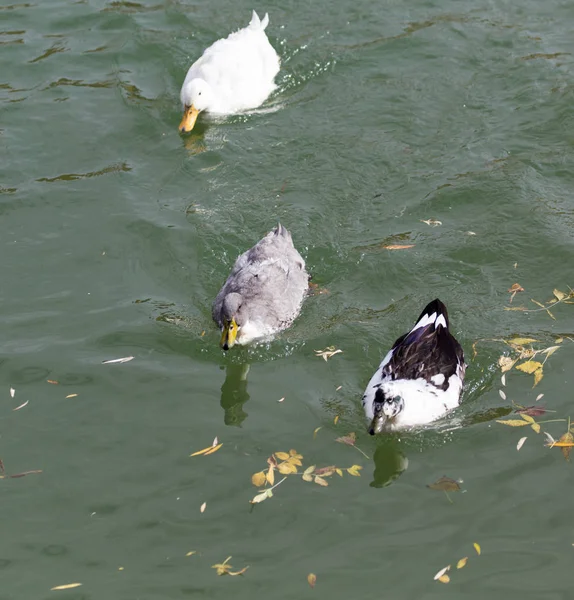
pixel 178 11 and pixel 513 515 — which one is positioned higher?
pixel 178 11

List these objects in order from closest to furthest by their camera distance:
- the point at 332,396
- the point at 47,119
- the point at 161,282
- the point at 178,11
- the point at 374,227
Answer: the point at 332,396
the point at 161,282
the point at 374,227
the point at 47,119
the point at 178,11

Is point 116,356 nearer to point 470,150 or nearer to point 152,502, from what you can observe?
point 152,502

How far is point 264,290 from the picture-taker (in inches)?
369

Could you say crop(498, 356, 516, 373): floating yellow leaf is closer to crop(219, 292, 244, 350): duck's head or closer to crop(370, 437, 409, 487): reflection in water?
crop(370, 437, 409, 487): reflection in water

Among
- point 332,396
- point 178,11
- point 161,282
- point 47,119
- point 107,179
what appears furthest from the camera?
point 178,11

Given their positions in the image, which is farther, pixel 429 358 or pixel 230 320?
pixel 230 320

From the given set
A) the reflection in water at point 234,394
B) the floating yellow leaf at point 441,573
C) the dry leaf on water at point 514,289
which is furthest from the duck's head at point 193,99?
the floating yellow leaf at point 441,573

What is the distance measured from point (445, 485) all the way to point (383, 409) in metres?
0.81

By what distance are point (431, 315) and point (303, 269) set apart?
183 centimetres

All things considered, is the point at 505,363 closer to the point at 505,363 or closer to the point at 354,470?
the point at 505,363

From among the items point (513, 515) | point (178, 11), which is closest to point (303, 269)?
point (513, 515)

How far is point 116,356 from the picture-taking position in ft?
29.8

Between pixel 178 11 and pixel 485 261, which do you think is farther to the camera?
pixel 178 11

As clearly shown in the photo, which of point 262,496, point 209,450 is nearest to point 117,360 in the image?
point 209,450
